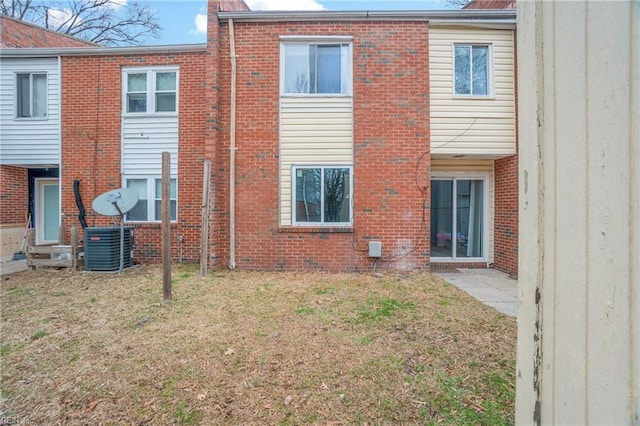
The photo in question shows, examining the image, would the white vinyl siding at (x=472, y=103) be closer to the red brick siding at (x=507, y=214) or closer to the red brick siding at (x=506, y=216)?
the red brick siding at (x=507, y=214)

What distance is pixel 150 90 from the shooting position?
852 cm

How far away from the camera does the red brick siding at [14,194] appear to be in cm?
897

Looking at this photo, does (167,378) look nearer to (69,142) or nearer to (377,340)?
(377,340)

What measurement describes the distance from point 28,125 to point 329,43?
9.16 meters

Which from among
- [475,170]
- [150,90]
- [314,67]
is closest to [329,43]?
[314,67]

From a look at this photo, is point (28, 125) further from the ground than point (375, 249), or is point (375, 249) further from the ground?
point (28, 125)

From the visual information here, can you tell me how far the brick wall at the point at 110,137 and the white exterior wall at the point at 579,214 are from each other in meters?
8.35

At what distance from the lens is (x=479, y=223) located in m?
8.31

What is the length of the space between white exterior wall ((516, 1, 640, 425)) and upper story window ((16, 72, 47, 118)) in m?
A: 12.1

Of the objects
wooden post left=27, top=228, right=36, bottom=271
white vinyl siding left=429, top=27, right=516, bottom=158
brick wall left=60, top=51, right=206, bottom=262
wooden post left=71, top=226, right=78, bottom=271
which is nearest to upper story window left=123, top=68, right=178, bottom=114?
brick wall left=60, top=51, right=206, bottom=262

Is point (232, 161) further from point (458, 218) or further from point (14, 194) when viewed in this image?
point (14, 194)

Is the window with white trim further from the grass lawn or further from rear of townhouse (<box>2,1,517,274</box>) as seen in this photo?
the grass lawn

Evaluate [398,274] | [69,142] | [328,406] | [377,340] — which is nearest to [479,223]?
[398,274]

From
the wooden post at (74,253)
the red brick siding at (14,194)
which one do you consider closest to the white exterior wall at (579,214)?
the wooden post at (74,253)
